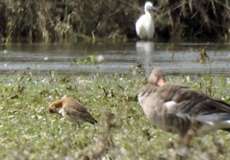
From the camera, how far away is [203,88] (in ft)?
40.5

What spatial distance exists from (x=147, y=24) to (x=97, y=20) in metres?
1.74

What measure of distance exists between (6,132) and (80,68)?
28.6 ft

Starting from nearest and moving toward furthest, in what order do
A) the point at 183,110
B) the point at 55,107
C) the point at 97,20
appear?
the point at 183,110, the point at 55,107, the point at 97,20

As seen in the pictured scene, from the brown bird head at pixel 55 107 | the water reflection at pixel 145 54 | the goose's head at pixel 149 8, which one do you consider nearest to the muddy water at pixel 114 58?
the water reflection at pixel 145 54

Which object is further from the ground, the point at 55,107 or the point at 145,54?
the point at 55,107

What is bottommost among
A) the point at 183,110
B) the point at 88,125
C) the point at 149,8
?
the point at 149,8

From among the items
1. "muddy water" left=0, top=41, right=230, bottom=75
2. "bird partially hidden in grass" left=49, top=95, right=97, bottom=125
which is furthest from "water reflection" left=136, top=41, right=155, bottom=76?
"bird partially hidden in grass" left=49, top=95, right=97, bottom=125

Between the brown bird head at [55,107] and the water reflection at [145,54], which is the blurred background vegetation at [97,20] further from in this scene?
the brown bird head at [55,107]

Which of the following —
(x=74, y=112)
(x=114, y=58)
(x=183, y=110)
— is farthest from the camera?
(x=114, y=58)

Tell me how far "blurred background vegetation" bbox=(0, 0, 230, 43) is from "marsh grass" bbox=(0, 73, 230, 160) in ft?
42.7

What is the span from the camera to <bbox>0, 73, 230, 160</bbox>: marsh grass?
20.6 feet

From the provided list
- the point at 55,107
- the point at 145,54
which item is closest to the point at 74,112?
the point at 55,107

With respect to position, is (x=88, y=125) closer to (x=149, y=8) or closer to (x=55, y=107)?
(x=55, y=107)

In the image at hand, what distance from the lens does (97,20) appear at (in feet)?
98.7
